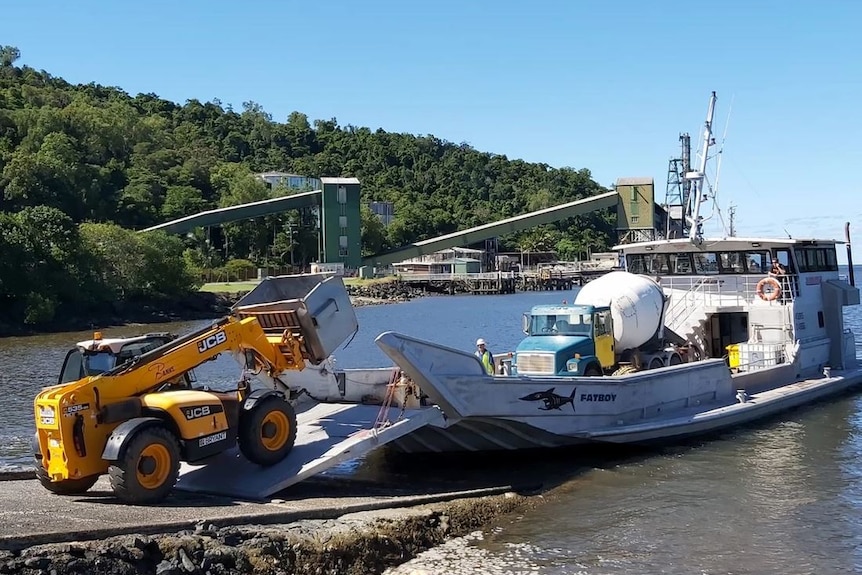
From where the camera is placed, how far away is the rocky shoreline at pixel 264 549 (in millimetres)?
8766

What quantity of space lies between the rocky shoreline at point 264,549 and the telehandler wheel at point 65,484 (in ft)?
6.55

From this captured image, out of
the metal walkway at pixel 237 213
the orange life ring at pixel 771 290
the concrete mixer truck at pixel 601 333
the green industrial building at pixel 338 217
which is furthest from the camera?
the green industrial building at pixel 338 217

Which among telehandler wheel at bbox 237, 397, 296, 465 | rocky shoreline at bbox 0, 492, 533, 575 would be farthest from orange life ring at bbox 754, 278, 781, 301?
telehandler wheel at bbox 237, 397, 296, 465

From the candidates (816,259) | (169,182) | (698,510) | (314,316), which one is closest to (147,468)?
(314,316)

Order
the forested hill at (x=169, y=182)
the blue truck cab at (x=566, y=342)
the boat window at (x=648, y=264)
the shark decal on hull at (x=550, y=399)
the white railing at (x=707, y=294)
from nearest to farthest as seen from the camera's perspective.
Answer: the shark decal on hull at (x=550, y=399), the blue truck cab at (x=566, y=342), the white railing at (x=707, y=294), the boat window at (x=648, y=264), the forested hill at (x=169, y=182)

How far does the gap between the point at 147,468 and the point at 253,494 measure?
153 centimetres

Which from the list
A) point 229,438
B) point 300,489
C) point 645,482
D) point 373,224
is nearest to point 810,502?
point 645,482

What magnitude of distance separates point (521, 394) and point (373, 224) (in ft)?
337

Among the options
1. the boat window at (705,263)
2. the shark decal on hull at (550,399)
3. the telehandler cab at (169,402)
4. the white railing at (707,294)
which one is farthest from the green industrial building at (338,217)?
the telehandler cab at (169,402)

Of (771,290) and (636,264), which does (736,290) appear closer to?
(771,290)

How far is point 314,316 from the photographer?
1295cm

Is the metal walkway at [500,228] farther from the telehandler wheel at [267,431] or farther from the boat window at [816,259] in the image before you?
the telehandler wheel at [267,431]

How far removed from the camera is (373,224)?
116 meters

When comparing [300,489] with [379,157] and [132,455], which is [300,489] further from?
[379,157]
